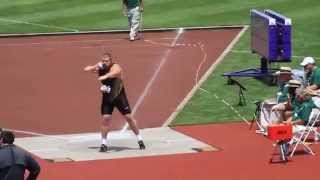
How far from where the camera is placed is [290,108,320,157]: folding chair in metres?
16.3

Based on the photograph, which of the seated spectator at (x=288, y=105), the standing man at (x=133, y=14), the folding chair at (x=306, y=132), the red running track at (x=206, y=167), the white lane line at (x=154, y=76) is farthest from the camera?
the standing man at (x=133, y=14)

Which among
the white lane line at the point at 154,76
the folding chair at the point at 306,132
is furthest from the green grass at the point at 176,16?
the folding chair at the point at 306,132

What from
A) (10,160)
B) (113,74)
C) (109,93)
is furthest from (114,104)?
(10,160)

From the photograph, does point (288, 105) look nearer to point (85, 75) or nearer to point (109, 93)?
point (109, 93)

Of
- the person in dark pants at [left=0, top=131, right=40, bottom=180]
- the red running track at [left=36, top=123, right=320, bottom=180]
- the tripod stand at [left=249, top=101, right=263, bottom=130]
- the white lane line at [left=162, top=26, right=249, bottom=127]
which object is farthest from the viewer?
the white lane line at [left=162, top=26, right=249, bottom=127]

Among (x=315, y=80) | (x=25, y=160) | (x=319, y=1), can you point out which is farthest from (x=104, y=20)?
(x=25, y=160)

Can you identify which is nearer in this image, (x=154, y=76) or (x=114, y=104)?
(x=114, y=104)

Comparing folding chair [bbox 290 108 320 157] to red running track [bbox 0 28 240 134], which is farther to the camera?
red running track [bbox 0 28 240 134]

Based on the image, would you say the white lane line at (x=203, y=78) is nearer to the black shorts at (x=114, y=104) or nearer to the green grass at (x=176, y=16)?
the green grass at (x=176, y=16)

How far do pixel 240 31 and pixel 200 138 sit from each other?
11.5 meters

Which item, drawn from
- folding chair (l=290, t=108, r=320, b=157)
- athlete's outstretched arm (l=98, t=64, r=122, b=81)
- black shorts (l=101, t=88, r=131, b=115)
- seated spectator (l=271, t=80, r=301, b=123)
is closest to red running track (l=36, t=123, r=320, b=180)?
folding chair (l=290, t=108, r=320, b=157)

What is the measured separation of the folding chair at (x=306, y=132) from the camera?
16297 millimetres

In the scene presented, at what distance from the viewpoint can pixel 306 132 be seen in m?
16.6

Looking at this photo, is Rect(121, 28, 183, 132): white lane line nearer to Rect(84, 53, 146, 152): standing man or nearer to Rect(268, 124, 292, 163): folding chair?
Rect(84, 53, 146, 152): standing man
